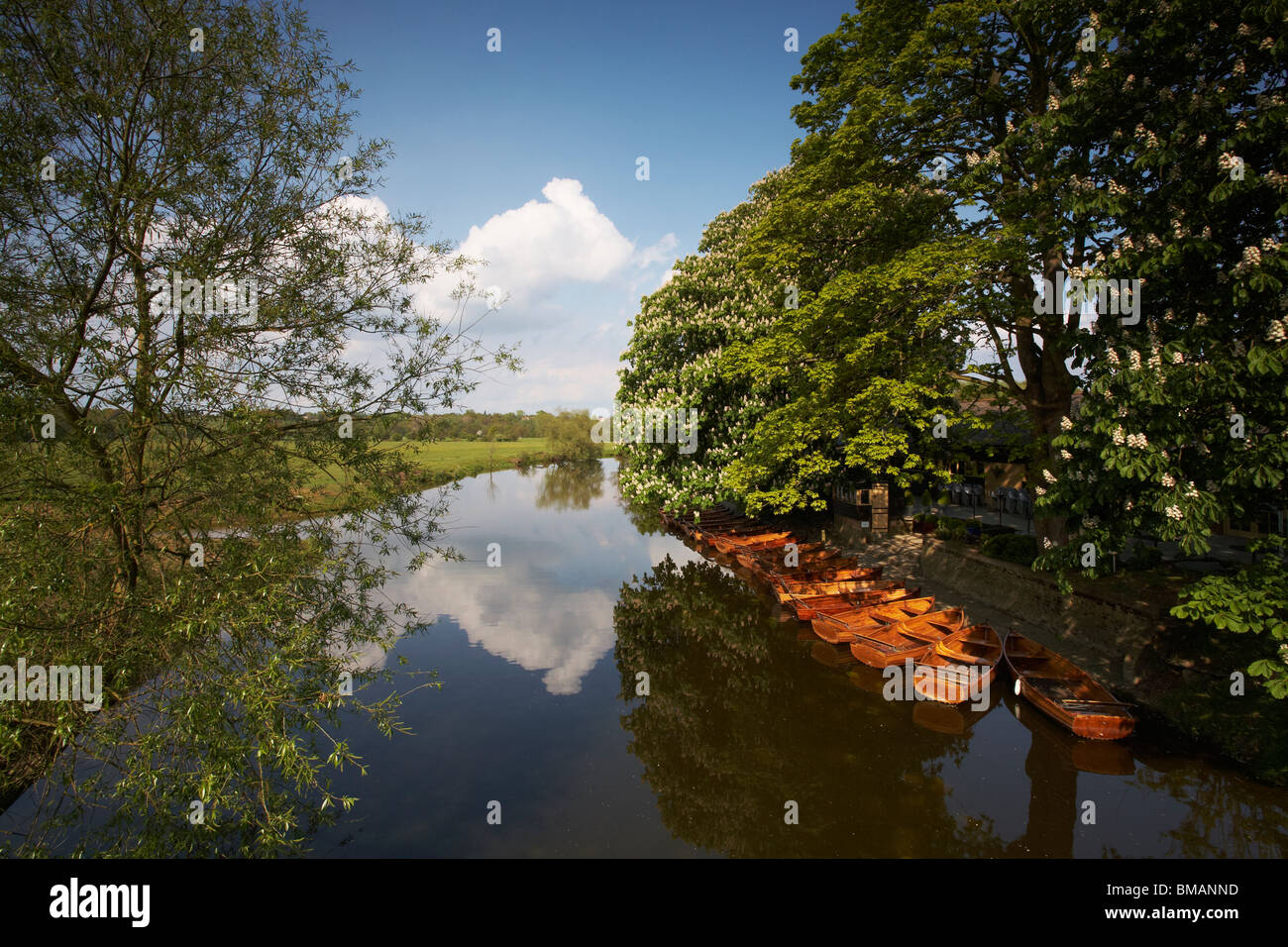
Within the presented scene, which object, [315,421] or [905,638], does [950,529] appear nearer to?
[905,638]

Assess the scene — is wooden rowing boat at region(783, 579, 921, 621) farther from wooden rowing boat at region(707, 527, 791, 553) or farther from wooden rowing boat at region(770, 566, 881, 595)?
wooden rowing boat at region(707, 527, 791, 553)

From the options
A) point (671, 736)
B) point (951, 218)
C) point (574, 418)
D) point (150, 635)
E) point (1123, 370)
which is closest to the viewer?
point (150, 635)

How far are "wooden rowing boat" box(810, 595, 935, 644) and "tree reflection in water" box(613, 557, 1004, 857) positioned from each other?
0.96m

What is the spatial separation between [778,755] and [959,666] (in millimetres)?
4182

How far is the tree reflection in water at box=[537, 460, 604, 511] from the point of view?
51969 mm

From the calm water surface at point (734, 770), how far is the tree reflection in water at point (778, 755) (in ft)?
0.13

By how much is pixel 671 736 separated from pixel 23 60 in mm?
A: 13209

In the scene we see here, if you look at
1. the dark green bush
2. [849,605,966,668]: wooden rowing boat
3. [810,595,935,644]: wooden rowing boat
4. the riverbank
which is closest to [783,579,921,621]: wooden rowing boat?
[810,595,935,644]: wooden rowing boat

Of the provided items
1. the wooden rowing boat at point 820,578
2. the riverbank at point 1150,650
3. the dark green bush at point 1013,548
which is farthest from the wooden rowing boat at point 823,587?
the dark green bush at point 1013,548

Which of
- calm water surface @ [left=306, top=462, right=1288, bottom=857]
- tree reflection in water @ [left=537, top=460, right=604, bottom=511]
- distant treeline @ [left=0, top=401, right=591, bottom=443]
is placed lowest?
calm water surface @ [left=306, top=462, right=1288, bottom=857]

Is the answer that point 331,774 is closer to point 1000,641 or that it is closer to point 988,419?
point 1000,641

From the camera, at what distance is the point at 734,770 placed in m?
10.6
